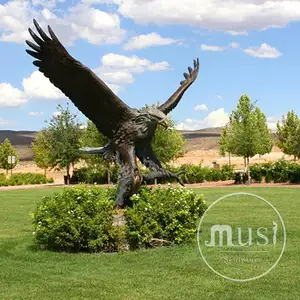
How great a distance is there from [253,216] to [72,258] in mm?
6649

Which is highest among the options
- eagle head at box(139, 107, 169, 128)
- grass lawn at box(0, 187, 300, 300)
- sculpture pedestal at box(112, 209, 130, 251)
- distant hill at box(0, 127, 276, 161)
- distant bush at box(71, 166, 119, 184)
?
distant hill at box(0, 127, 276, 161)

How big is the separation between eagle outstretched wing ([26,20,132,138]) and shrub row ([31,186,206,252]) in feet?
4.76

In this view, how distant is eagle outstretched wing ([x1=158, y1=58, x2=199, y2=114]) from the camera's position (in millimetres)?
10422

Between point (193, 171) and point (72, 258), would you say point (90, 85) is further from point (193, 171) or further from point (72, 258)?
point (193, 171)

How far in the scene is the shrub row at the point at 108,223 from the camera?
9500 mm

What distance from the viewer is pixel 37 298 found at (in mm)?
6645

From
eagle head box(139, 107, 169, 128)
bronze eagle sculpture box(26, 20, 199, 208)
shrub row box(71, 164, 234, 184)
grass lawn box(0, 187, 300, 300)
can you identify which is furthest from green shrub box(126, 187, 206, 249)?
shrub row box(71, 164, 234, 184)

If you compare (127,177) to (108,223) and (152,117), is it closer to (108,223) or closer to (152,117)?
(108,223)

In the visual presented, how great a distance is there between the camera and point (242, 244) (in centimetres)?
965

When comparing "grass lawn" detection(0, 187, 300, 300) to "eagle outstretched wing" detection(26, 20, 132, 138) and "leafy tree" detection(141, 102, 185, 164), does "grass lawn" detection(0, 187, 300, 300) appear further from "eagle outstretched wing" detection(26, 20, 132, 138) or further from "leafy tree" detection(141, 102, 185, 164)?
"leafy tree" detection(141, 102, 185, 164)

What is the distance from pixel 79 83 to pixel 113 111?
3.05 feet

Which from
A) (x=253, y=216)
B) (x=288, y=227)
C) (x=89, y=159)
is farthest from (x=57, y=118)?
(x=288, y=227)

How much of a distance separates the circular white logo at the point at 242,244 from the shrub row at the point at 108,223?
1.75 ft

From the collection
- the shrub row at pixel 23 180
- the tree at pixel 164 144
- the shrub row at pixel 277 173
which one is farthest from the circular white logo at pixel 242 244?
the shrub row at pixel 23 180
